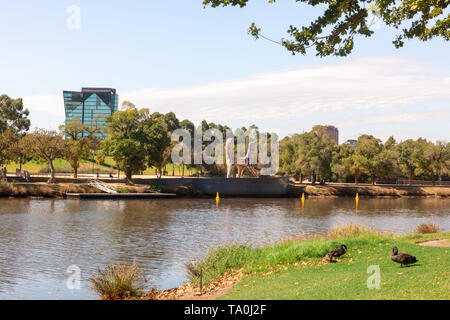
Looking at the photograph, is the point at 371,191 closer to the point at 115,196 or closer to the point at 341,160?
the point at 341,160

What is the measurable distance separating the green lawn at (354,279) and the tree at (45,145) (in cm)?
5888

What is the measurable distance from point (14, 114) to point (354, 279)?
310ft

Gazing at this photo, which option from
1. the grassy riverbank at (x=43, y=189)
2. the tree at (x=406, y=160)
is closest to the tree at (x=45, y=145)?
the grassy riverbank at (x=43, y=189)

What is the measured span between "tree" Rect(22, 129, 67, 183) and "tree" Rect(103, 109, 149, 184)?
704 cm

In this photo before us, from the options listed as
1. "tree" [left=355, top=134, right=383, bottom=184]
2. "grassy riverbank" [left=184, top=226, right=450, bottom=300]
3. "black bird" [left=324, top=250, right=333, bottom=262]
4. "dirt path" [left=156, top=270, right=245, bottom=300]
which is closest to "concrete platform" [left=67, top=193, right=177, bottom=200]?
"tree" [left=355, top=134, right=383, bottom=184]

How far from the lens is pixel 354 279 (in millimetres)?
14578

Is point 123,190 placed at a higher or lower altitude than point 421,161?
lower

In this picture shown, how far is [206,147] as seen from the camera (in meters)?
117

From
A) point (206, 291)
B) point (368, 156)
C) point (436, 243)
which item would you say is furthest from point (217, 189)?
point (206, 291)

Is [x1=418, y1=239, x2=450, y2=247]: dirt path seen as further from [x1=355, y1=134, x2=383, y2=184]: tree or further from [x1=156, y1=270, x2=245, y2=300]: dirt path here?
[x1=355, y1=134, x2=383, y2=184]: tree

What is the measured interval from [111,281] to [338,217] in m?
39.5

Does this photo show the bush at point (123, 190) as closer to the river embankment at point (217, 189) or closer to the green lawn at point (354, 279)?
the river embankment at point (217, 189)

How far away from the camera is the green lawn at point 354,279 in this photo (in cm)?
1268

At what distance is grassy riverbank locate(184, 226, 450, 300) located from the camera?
12.9 meters
